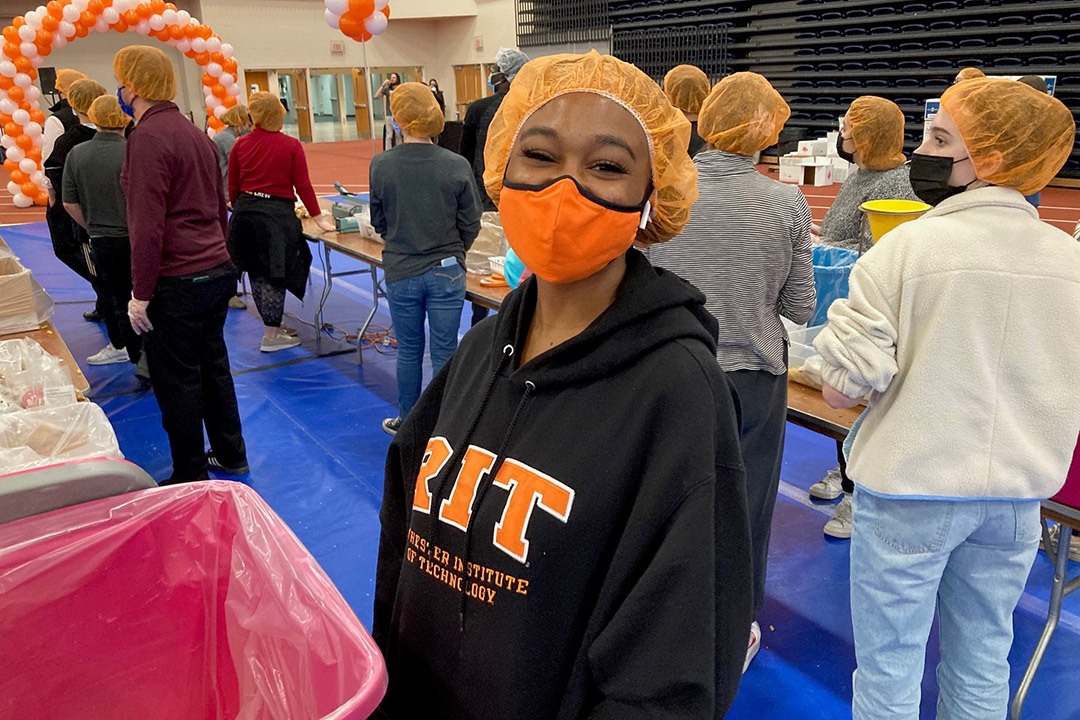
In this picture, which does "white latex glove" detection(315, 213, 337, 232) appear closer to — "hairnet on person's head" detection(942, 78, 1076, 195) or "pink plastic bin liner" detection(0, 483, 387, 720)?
"pink plastic bin liner" detection(0, 483, 387, 720)

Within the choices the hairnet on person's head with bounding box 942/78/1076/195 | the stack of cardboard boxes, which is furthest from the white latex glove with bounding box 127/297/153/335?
the stack of cardboard boxes

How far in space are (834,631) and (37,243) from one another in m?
9.70

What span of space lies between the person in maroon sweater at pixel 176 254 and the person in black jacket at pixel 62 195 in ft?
4.23

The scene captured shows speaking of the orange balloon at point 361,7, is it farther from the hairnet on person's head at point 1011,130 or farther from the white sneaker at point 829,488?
the hairnet on person's head at point 1011,130

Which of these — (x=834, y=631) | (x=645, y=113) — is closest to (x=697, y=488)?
(x=645, y=113)

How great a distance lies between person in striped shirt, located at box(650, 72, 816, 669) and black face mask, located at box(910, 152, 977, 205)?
0.50 meters

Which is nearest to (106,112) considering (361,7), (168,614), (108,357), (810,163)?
(108,357)

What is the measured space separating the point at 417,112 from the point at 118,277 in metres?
2.05

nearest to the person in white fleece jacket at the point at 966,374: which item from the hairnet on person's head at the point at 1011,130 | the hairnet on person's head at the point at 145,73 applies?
the hairnet on person's head at the point at 1011,130

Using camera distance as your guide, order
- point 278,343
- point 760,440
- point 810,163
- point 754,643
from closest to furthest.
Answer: point 760,440 < point 754,643 < point 278,343 < point 810,163

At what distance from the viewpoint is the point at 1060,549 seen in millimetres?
2230

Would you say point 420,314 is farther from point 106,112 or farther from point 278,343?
point 278,343

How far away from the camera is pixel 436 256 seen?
147 inches

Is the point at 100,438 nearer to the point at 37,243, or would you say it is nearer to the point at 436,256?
the point at 436,256
